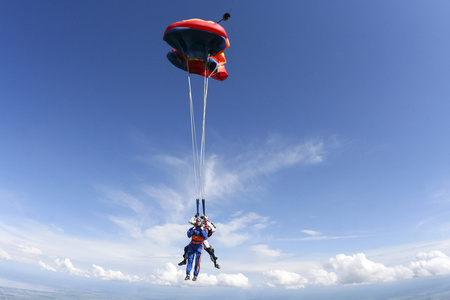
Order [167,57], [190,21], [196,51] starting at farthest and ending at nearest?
[167,57] → [196,51] → [190,21]

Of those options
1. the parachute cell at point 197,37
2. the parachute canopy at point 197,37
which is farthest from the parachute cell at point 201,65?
the parachute cell at point 197,37

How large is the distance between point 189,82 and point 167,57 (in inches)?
112

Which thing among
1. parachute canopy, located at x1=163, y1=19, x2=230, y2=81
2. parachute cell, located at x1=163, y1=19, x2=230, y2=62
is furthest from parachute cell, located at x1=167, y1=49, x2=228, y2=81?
parachute cell, located at x1=163, y1=19, x2=230, y2=62

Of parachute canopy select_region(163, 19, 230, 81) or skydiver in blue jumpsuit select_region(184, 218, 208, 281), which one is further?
skydiver in blue jumpsuit select_region(184, 218, 208, 281)

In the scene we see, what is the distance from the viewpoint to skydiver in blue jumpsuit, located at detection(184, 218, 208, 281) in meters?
10.4

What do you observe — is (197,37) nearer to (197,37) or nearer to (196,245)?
(197,37)

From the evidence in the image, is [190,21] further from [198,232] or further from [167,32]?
[198,232]

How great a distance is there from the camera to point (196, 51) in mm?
10758

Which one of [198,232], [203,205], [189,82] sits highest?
[189,82]

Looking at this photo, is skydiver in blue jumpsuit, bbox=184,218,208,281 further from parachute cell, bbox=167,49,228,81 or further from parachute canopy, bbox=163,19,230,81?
parachute cell, bbox=167,49,228,81

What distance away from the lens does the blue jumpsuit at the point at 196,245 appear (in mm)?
10461

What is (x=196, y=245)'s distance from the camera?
34.9 feet

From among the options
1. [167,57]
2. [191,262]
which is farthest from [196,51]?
[191,262]

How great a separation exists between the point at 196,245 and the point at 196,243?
10 centimetres
